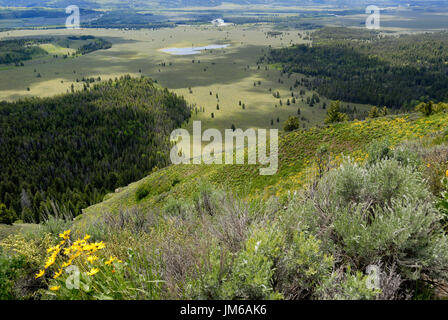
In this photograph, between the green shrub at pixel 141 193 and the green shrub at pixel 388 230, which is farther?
the green shrub at pixel 141 193

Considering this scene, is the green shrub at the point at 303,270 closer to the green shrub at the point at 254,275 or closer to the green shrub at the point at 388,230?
the green shrub at the point at 254,275

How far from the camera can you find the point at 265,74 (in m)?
187

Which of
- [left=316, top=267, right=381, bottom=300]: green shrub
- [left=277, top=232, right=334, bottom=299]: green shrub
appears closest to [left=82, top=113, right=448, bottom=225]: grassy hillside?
[left=277, top=232, right=334, bottom=299]: green shrub

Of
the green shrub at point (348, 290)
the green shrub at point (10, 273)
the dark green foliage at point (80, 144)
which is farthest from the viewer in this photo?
the dark green foliage at point (80, 144)

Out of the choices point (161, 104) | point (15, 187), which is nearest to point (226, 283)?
point (15, 187)

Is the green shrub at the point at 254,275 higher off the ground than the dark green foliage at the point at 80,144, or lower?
higher

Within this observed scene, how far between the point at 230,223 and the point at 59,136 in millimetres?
100834

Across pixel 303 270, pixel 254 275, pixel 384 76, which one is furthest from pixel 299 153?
pixel 384 76

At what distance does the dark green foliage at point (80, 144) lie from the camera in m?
62.4

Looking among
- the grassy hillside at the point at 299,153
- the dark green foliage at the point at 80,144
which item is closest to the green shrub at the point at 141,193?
the grassy hillside at the point at 299,153

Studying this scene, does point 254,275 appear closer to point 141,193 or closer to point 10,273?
point 10,273

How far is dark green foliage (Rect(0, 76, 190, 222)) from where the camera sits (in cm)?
6238

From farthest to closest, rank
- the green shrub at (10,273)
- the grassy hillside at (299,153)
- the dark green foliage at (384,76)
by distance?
the dark green foliage at (384,76) < the grassy hillside at (299,153) < the green shrub at (10,273)

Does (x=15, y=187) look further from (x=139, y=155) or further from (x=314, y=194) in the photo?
(x=314, y=194)
